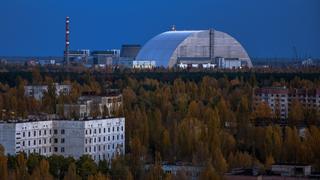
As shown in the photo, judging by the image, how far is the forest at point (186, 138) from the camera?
40.6 ft

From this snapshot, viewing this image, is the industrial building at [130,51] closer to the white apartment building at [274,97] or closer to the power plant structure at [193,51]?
the power plant structure at [193,51]

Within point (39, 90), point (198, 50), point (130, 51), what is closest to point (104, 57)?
point (130, 51)

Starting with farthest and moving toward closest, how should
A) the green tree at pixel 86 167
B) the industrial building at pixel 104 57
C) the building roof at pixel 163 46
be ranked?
the industrial building at pixel 104 57
the building roof at pixel 163 46
the green tree at pixel 86 167

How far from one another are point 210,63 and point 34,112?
901 inches

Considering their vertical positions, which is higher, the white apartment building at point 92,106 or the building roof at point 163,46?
the building roof at point 163,46

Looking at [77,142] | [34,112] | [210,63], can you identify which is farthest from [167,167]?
[210,63]

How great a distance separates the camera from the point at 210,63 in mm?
40750

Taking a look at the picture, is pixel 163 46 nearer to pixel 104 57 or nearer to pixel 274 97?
pixel 104 57

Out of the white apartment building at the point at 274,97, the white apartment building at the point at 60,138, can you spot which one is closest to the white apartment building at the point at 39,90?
the white apartment building at the point at 274,97

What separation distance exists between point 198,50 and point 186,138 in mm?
25872

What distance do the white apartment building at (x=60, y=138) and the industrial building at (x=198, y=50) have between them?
23.8 metres

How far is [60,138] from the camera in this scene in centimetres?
1507

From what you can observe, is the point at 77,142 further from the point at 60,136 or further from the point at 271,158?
the point at 271,158

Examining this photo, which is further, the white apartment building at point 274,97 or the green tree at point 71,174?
the white apartment building at point 274,97
